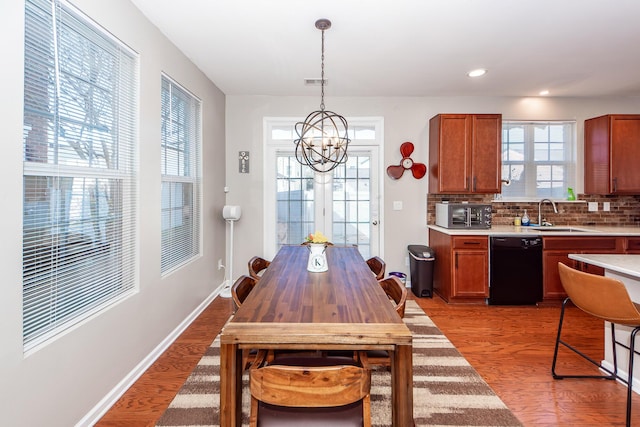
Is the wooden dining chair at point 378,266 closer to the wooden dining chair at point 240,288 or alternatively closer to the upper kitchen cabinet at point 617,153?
the wooden dining chair at point 240,288

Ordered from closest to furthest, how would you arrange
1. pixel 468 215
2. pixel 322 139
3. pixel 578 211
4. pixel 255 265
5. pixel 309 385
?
pixel 309 385
pixel 322 139
pixel 255 265
pixel 468 215
pixel 578 211

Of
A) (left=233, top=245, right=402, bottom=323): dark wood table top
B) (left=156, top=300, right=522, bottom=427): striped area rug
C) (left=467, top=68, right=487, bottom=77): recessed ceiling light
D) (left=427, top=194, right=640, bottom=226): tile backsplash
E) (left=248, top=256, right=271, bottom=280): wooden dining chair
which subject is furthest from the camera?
(left=427, top=194, right=640, bottom=226): tile backsplash

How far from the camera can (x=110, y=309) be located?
6.63ft

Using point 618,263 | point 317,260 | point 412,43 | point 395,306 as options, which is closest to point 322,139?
point 317,260

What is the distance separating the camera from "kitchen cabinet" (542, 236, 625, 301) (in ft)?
11.9

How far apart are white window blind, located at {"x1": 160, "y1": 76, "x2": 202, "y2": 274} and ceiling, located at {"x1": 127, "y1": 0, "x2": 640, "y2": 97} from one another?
52 centimetres

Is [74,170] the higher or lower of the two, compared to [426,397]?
higher

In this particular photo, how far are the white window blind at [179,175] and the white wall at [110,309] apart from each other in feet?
0.42

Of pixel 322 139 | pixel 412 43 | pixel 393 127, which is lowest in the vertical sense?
pixel 322 139

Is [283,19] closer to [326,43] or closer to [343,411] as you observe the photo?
[326,43]

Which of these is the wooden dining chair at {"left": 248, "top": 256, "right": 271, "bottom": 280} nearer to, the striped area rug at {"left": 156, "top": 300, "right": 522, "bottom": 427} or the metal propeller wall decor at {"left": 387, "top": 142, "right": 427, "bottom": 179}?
the striped area rug at {"left": 156, "top": 300, "right": 522, "bottom": 427}

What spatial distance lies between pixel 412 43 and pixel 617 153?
124 inches

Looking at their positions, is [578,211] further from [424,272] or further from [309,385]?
[309,385]

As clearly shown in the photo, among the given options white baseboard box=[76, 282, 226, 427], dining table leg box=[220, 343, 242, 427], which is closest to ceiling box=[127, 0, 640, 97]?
dining table leg box=[220, 343, 242, 427]
